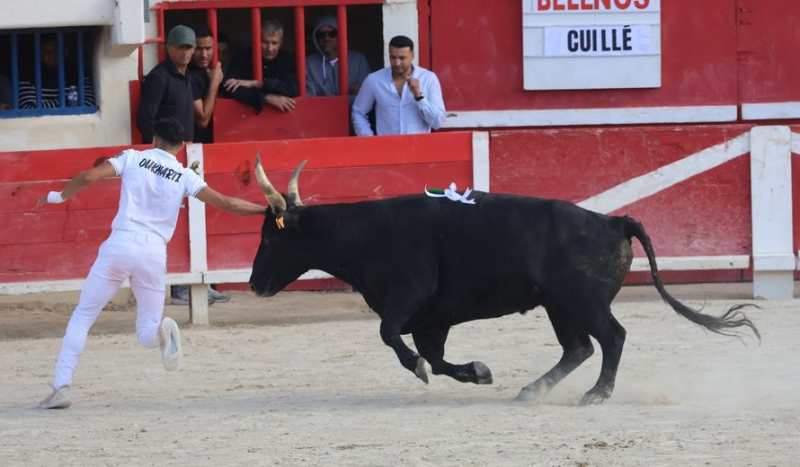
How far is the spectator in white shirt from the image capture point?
1074 cm

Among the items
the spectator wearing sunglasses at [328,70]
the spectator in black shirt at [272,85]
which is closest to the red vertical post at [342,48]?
the spectator wearing sunglasses at [328,70]

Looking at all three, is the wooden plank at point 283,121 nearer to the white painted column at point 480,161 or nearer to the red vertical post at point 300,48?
the red vertical post at point 300,48

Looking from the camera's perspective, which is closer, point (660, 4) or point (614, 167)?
point (614, 167)

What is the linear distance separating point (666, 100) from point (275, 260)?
5150 millimetres

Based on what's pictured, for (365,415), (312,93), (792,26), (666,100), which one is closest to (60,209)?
(312,93)

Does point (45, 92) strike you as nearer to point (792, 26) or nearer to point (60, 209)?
point (60, 209)

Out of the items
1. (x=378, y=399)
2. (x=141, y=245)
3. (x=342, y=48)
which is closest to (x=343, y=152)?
(x=342, y=48)

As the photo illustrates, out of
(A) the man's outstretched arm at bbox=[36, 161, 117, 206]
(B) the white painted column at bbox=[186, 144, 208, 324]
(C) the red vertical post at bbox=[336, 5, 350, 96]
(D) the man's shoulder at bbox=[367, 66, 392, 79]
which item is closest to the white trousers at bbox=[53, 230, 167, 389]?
(A) the man's outstretched arm at bbox=[36, 161, 117, 206]

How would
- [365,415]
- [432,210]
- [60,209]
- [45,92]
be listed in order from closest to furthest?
[365,415] < [432,210] < [60,209] < [45,92]

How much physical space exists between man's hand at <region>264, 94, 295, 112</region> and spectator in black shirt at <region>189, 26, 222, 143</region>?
39 cm

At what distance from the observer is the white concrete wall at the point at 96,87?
10.7m

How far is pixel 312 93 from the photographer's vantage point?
463 inches

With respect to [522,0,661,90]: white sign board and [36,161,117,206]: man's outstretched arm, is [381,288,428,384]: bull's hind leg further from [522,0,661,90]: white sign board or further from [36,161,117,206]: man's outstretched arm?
[522,0,661,90]: white sign board

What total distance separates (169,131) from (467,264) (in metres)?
1.53
